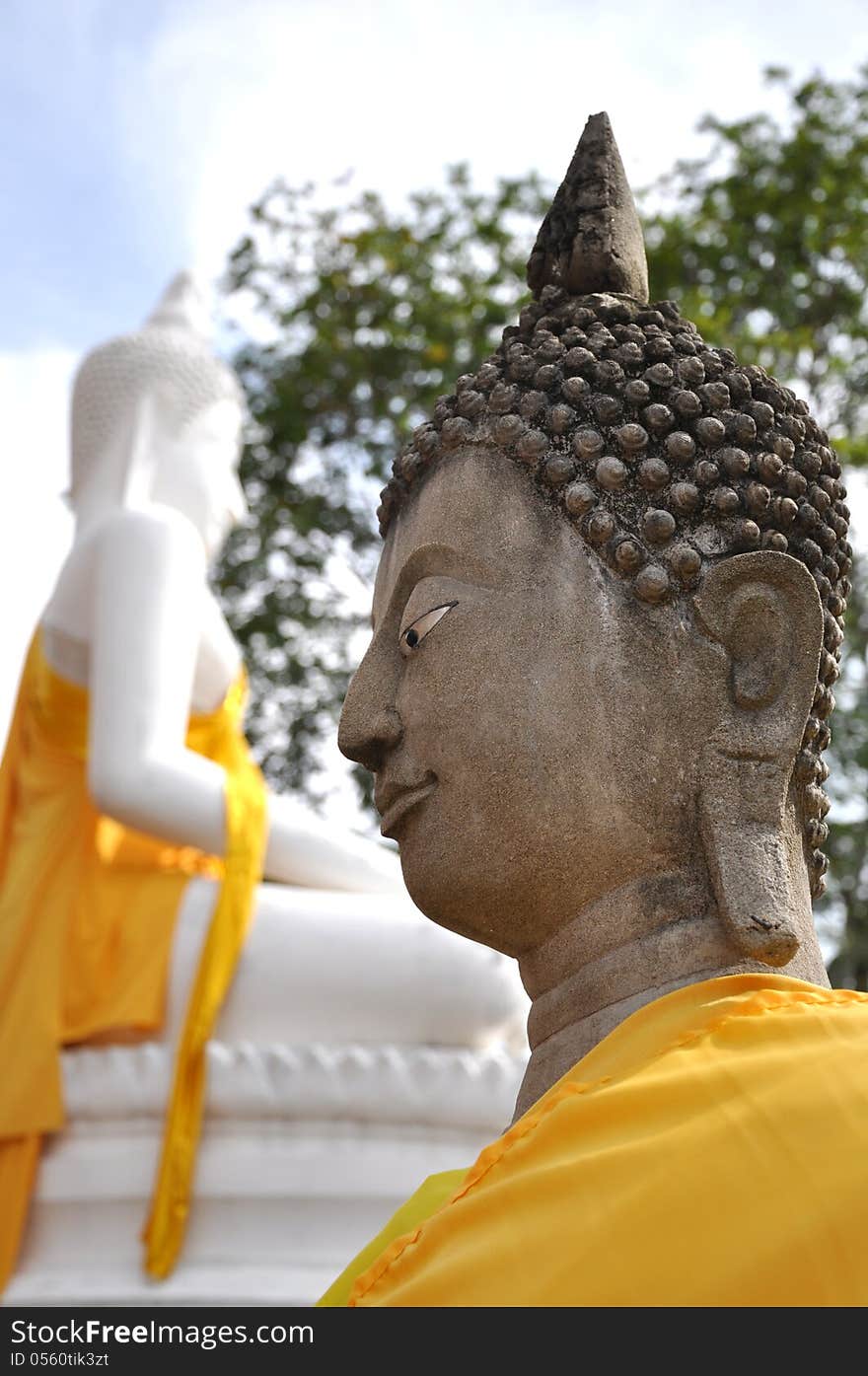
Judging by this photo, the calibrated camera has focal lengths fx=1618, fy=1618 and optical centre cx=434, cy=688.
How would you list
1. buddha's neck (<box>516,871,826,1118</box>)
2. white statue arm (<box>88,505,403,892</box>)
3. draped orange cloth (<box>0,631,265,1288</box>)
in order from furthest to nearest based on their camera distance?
white statue arm (<box>88,505,403,892</box>) → draped orange cloth (<box>0,631,265,1288</box>) → buddha's neck (<box>516,871,826,1118</box>)

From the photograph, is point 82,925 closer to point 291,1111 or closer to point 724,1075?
point 291,1111

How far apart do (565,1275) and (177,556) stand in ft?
13.1

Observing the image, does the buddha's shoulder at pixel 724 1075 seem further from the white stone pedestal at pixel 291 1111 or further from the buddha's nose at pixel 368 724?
the white stone pedestal at pixel 291 1111

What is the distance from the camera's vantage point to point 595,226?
276 cm

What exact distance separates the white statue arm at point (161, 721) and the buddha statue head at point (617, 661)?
8.21 feet

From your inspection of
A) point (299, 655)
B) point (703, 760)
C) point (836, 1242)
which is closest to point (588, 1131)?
point (836, 1242)

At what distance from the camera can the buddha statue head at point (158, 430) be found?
20.1ft

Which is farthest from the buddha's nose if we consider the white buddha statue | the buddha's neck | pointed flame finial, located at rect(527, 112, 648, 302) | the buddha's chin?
the white buddha statue

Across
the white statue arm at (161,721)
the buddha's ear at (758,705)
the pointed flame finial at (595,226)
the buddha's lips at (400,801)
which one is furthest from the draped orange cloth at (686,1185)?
the white statue arm at (161,721)

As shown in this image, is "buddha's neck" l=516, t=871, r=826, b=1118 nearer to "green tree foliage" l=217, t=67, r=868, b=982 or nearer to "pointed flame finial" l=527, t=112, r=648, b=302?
"pointed flame finial" l=527, t=112, r=648, b=302

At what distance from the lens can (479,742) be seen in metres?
2.39

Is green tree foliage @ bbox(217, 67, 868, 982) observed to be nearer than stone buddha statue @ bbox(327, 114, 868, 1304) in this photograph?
No

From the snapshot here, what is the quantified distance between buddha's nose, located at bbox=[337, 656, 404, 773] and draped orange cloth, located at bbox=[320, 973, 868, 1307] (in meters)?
0.73

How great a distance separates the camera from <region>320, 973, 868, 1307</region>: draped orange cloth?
1.61 meters
